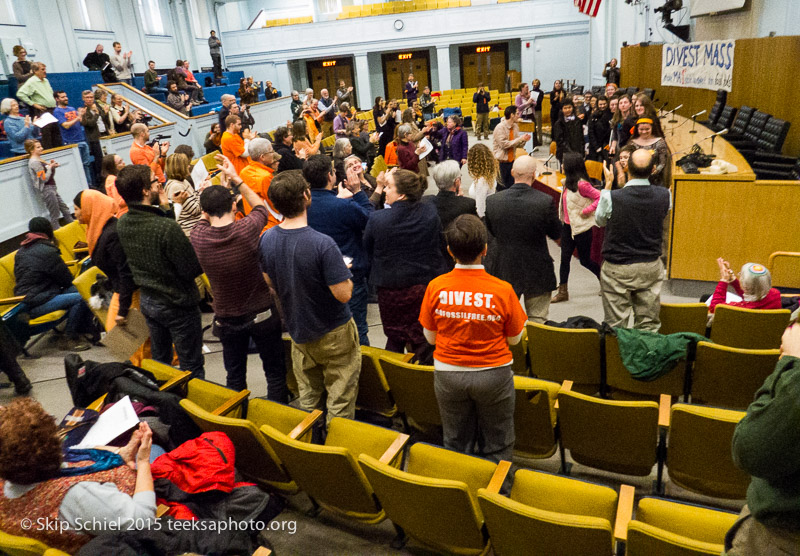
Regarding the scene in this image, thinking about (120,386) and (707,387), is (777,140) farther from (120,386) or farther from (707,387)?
(120,386)

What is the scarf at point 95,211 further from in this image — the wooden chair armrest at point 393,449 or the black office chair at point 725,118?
the black office chair at point 725,118

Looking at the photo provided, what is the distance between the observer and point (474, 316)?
2.16 metres

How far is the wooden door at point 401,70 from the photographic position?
2106cm

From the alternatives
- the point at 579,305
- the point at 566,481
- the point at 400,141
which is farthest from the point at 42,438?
the point at 400,141

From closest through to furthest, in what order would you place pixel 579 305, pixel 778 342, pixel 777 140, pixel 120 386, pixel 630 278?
pixel 120 386, pixel 778 342, pixel 630 278, pixel 579 305, pixel 777 140

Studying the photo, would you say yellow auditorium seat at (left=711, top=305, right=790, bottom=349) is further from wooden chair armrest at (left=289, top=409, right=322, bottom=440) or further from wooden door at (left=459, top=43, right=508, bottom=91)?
wooden door at (left=459, top=43, right=508, bottom=91)

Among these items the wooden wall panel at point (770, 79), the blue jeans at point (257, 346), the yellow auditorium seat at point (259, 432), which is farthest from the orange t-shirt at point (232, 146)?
the wooden wall panel at point (770, 79)

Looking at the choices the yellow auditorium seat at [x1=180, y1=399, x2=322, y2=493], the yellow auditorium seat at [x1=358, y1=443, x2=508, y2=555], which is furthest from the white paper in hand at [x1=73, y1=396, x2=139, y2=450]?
the yellow auditorium seat at [x1=358, y1=443, x2=508, y2=555]

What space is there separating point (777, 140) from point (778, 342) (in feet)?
14.1

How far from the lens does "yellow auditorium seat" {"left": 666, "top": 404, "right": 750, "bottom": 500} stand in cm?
211

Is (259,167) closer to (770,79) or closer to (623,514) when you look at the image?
(623,514)

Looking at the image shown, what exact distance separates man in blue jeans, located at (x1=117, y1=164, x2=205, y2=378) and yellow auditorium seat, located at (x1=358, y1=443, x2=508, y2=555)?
1.70 meters

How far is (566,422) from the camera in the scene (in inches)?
97.8

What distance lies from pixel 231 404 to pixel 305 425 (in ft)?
1.43
